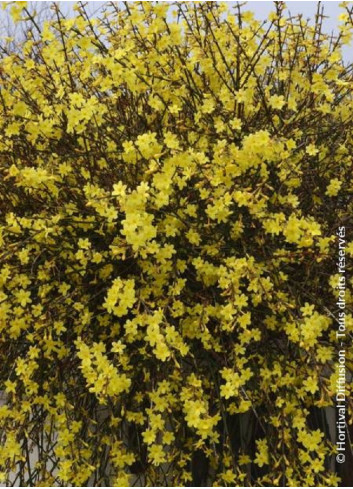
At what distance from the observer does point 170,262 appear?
7.40ft

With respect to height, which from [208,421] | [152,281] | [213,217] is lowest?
[208,421]

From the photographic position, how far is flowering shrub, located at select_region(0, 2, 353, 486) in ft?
7.17

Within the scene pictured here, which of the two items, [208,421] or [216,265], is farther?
[216,265]

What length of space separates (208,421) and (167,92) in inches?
57.9

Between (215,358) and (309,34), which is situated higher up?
(309,34)

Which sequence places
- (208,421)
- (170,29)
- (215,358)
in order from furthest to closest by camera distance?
(170,29), (215,358), (208,421)

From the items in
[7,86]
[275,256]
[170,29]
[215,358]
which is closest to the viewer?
[275,256]

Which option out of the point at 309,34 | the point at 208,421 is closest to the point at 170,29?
the point at 309,34

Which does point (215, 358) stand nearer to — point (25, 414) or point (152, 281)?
point (152, 281)

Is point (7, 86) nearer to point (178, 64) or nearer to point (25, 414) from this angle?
point (178, 64)

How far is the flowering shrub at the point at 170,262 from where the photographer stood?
2186 millimetres

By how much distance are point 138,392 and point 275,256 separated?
2.74 feet

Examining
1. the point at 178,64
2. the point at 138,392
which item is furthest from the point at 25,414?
the point at 178,64

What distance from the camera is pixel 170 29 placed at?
2699mm
